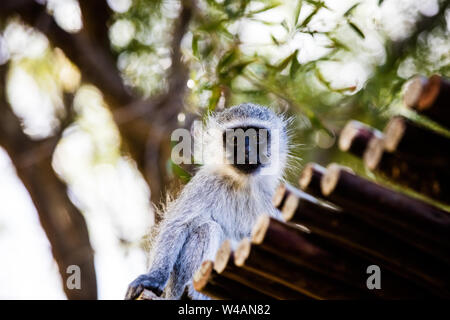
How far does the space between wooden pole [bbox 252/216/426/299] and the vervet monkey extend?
137cm

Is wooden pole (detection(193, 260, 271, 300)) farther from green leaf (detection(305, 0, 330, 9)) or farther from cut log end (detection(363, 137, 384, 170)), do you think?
green leaf (detection(305, 0, 330, 9))

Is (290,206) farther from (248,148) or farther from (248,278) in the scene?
(248,148)

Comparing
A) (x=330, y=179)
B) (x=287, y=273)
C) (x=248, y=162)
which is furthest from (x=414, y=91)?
(x=248, y=162)

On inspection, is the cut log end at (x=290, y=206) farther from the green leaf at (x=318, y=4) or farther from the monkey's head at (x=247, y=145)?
the monkey's head at (x=247, y=145)

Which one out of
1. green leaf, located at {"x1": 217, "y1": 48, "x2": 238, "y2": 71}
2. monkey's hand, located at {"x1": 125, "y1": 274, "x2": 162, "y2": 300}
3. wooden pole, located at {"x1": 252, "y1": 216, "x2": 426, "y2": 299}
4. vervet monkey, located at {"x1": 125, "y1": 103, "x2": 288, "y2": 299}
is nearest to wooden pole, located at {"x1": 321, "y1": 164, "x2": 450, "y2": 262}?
wooden pole, located at {"x1": 252, "y1": 216, "x2": 426, "y2": 299}

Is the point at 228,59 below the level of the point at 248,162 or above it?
above

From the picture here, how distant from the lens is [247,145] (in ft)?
12.7

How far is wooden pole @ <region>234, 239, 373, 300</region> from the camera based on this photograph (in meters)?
1.96

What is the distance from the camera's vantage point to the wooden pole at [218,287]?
7.12 ft

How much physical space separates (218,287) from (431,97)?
1.07m

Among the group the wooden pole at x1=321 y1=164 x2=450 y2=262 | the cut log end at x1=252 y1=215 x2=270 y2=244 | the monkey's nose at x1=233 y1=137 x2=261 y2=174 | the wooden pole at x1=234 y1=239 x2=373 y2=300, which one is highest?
the monkey's nose at x1=233 y1=137 x2=261 y2=174

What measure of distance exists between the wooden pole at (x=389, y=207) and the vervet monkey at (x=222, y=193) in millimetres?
1632

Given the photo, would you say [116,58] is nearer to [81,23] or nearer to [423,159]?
[81,23]

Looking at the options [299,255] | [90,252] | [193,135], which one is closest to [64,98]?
[90,252]
